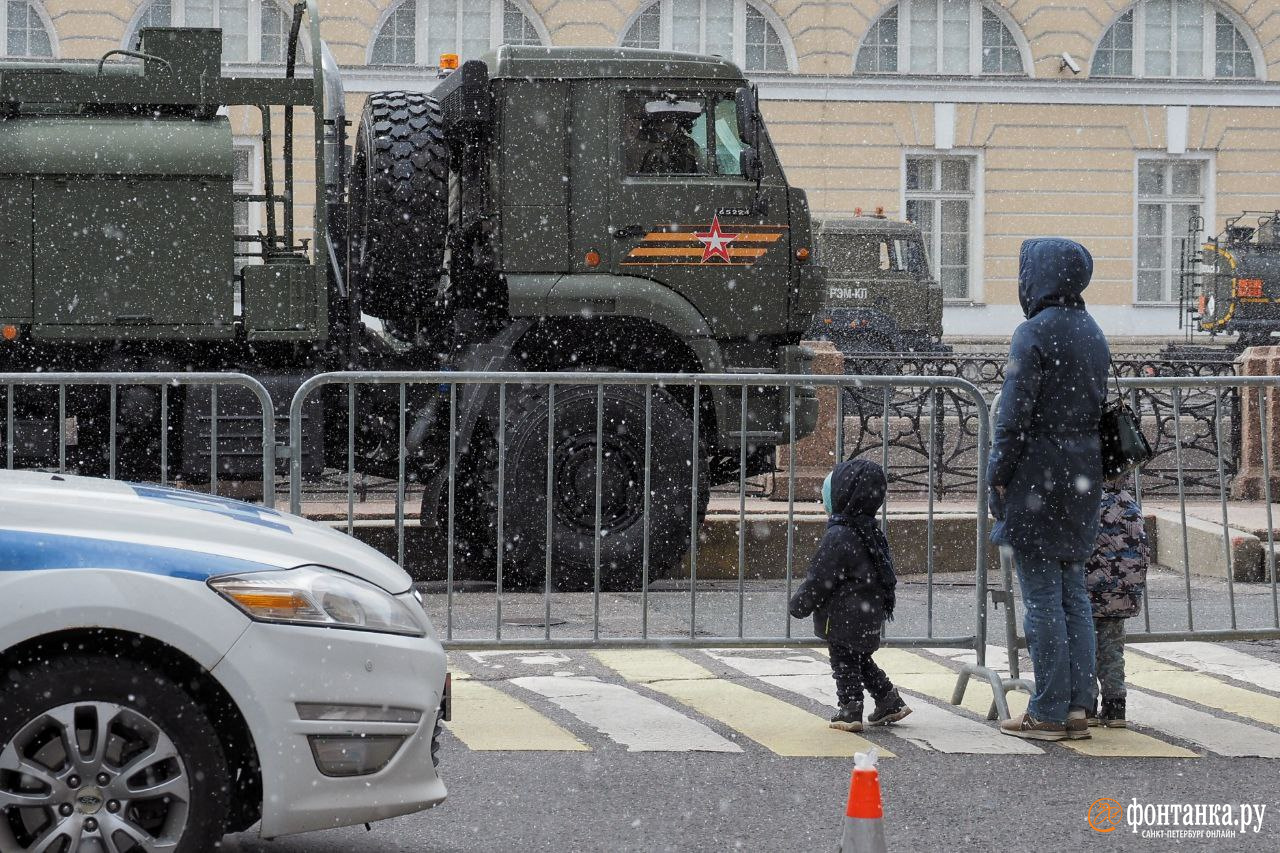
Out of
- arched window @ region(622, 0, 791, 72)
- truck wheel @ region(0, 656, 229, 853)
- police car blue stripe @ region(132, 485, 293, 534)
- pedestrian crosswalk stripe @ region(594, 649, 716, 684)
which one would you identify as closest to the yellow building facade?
arched window @ region(622, 0, 791, 72)

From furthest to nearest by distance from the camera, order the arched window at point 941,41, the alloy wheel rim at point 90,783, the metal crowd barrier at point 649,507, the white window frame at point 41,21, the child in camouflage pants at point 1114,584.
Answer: the arched window at point 941,41 < the white window frame at point 41,21 < the metal crowd barrier at point 649,507 < the child in camouflage pants at point 1114,584 < the alloy wheel rim at point 90,783

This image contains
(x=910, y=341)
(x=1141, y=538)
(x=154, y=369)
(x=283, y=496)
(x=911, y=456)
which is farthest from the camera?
(x=910, y=341)

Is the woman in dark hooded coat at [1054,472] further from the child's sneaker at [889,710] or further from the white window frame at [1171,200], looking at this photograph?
the white window frame at [1171,200]

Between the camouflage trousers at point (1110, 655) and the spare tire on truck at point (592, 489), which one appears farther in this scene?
the spare tire on truck at point (592, 489)

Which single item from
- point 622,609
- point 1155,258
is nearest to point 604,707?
point 622,609

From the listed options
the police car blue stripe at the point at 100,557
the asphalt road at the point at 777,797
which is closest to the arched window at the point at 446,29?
the asphalt road at the point at 777,797

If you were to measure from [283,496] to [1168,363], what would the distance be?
12.1 meters

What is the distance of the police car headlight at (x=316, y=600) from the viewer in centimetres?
426

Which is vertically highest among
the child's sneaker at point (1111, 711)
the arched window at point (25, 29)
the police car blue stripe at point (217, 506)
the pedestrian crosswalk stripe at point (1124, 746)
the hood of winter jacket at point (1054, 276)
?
the arched window at point (25, 29)

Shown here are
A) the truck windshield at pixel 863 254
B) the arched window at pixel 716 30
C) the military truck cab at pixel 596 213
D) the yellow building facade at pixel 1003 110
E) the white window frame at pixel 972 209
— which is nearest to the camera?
the military truck cab at pixel 596 213

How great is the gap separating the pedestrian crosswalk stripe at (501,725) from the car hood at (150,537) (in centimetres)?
151

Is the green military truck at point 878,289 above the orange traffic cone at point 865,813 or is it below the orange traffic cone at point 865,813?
above

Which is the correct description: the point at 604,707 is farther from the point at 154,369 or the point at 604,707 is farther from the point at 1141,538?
the point at 154,369

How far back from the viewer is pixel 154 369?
10.4 meters
